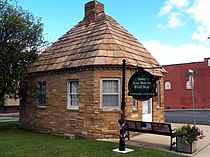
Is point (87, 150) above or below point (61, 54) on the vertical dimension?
below

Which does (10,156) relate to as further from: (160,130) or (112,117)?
(160,130)

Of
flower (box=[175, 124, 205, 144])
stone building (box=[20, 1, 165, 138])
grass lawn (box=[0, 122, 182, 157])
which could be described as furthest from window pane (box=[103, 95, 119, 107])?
flower (box=[175, 124, 205, 144])

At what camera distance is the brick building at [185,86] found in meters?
35.1

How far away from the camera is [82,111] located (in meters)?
11.1

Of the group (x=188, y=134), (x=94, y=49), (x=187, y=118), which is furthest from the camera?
(x=187, y=118)

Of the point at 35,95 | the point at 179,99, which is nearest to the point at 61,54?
the point at 35,95

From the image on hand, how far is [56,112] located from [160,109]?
6283 millimetres

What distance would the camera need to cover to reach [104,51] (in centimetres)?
1121

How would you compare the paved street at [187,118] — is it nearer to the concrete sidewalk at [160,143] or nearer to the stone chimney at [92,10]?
the concrete sidewalk at [160,143]

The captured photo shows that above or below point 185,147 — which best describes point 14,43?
above

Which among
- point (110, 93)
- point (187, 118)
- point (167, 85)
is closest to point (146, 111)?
point (110, 93)

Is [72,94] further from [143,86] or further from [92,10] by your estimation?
[92,10]

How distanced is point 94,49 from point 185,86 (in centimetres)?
2867

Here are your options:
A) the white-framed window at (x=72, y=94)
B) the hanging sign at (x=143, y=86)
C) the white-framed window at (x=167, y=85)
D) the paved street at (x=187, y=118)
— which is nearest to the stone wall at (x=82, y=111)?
the white-framed window at (x=72, y=94)
